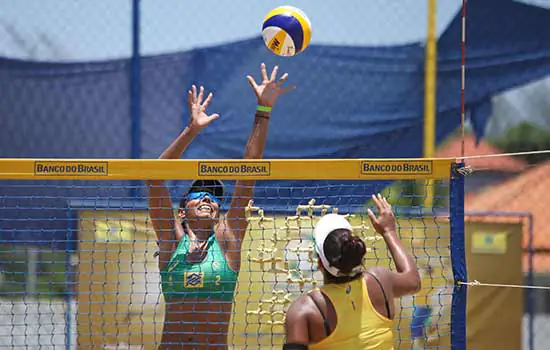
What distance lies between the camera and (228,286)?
507 centimetres

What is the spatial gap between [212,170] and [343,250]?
4.21ft

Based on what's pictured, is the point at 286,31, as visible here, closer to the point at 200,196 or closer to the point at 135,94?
the point at 200,196

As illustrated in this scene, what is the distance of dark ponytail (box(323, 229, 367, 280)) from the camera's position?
3.92 meters

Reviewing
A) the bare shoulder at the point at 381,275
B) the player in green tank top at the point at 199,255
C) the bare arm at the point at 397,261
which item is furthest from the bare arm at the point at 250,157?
the bare shoulder at the point at 381,275

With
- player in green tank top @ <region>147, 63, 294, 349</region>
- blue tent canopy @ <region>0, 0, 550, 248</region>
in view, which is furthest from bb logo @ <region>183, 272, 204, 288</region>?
blue tent canopy @ <region>0, 0, 550, 248</region>

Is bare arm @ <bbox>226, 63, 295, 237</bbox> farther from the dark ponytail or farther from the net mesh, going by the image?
the dark ponytail

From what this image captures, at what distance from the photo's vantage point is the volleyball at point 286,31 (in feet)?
19.0

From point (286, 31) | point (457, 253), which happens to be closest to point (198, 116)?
point (286, 31)

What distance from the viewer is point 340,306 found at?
394 centimetres

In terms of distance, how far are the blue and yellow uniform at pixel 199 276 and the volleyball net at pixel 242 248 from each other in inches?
7.3

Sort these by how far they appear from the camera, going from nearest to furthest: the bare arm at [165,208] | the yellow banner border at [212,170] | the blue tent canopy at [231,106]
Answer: the yellow banner border at [212,170], the bare arm at [165,208], the blue tent canopy at [231,106]

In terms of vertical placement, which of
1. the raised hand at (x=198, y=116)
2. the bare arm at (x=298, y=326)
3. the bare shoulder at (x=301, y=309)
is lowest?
the bare arm at (x=298, y=326)

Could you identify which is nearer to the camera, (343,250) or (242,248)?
(343,250)

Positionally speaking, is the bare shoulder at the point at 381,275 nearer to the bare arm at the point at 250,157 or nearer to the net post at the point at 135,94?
the bare arm at the point at 250,157
